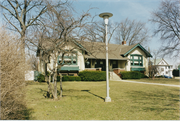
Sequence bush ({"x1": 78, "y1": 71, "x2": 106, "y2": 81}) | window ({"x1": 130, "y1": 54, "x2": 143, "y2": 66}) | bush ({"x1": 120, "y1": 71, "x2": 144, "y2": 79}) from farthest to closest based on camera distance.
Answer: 1. window ({"x1": 130, "y1": 54, "x2": 143, "y2": 66})
2. bush ({"x1": 120, "y1": 71, "x2": 144, "y2": 79})
3. bush ({"x1": 78, "y1": 71, "x2": 106, "y2": 81})

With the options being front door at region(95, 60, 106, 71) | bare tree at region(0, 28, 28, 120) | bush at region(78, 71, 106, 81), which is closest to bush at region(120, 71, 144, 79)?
bush at region(78, 71, 106, 81)

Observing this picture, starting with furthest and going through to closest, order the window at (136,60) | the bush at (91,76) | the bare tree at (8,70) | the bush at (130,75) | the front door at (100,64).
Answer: the window at (136,60) → the front door at (100,64) → the bush at (130,75) → the bush at (91,76) → the bare tree at (8,70)

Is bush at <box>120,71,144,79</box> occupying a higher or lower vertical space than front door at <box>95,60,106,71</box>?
lower

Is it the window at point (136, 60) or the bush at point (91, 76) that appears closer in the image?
the bush at point (91, 76)

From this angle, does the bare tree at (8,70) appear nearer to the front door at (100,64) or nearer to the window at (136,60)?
the front door at (100,64)

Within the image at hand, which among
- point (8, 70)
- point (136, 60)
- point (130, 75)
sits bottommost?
point (130, 75)

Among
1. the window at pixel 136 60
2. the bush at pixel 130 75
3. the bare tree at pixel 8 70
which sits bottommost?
the bush at pixel 130 75

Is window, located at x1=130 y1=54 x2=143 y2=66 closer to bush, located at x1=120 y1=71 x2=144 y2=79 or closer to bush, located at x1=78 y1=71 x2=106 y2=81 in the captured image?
bush, located at x1=120 y1=71 x2=144 y2=79

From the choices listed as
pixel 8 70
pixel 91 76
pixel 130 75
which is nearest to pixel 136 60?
pixel 130 75

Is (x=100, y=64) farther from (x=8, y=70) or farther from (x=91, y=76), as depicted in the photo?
(x=8, y=70)

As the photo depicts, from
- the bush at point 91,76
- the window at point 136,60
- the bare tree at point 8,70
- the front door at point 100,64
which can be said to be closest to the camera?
the bare tree at point 8,70

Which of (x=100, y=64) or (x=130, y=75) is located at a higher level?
(x=100, y=64)

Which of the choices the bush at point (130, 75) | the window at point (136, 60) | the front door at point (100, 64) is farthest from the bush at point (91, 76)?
the window at point (136, 60)

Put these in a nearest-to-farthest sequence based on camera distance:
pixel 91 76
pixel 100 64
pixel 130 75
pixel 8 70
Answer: pixel 8 70
pixel 91 76
pixel 130 75
pixel 100 64
